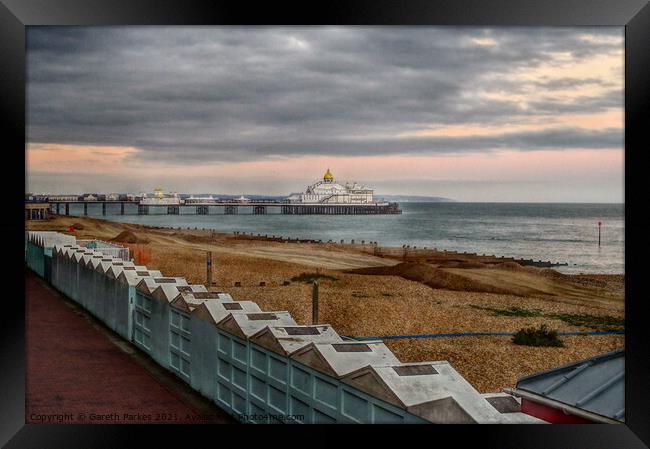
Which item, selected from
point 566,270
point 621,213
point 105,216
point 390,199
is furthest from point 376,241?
point 105,216

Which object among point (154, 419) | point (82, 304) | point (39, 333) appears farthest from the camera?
point (82, 304)

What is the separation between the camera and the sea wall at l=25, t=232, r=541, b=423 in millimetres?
3855

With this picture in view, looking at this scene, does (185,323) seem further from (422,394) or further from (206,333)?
(422,394)

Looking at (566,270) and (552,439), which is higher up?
(566,270)

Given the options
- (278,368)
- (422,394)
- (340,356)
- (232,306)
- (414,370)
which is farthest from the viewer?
(232,306)

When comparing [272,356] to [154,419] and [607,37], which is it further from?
[607,37]

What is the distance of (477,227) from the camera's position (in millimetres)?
5059

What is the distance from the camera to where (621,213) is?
4648mm

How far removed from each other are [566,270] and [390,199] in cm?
137

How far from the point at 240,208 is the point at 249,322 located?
48.8 inches

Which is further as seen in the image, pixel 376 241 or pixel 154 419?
pixel 376 241

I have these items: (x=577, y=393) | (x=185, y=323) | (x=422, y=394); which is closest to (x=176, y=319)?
(x=185, y=323)

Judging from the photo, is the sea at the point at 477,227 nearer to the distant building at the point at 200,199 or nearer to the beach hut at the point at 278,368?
the distant building at the point at 200,199

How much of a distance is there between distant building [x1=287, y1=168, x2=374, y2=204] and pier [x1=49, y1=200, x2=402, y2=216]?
0.04 meters
